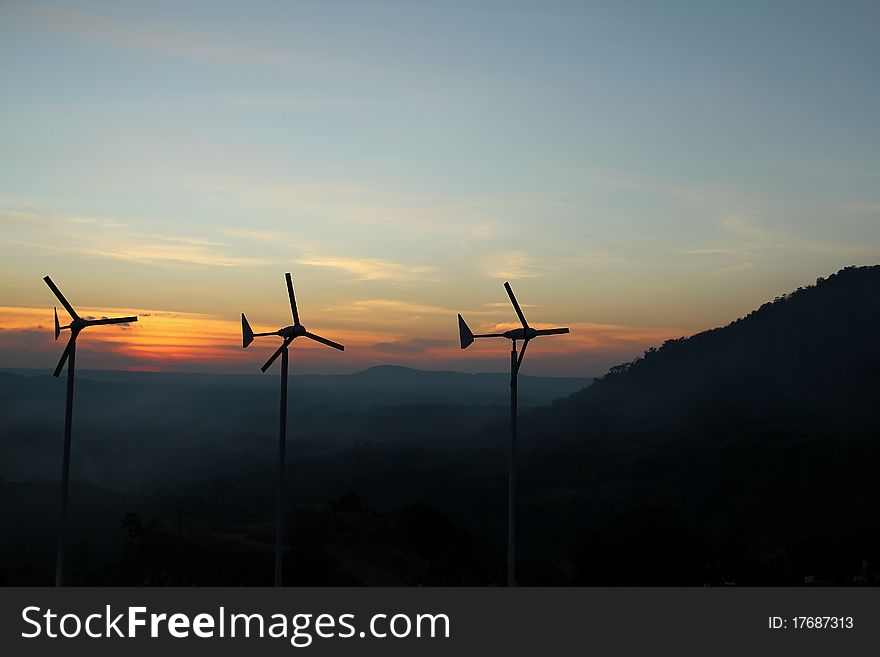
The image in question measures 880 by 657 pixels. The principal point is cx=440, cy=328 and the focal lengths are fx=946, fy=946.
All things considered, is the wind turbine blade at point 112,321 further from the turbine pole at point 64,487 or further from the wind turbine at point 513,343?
the wind turbine at point 513,343

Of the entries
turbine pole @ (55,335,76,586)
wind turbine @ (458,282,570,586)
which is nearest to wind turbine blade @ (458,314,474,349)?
wind turbine @ (458,282,570,586)

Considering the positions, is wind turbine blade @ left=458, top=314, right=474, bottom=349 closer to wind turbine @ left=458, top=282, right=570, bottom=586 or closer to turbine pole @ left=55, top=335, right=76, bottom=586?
wind turbine @ left=458, top=282, right=570, bottom=586

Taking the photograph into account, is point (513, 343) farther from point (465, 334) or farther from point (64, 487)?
point (64, 487)

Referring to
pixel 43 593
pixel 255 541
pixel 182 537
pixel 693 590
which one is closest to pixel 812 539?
pixel 255 541

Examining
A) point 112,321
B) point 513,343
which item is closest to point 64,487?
point 112,321

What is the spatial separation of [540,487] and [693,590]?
140394 millimetres

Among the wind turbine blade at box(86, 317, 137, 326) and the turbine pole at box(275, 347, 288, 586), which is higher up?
the wind turbine blade at box(86, 317, 137, 326)

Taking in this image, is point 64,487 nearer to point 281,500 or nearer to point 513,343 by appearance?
point 281,500

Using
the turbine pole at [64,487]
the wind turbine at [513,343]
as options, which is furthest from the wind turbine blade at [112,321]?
the wind turbine at [513,343]

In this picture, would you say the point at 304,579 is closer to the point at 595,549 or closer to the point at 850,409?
the point at 595,549

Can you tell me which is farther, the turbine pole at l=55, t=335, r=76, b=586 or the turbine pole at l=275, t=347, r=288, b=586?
the turbine pole at l=275, t=347, r=288, b=586

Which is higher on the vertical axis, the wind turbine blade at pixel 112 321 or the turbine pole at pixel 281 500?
the wind turbine blade at pixel 112 321

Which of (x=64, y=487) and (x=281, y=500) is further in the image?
(x=281, y=500)

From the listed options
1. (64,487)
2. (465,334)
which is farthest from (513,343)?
(64,487)
